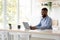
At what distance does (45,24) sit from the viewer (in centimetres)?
414

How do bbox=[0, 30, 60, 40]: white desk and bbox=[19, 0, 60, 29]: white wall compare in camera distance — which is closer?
bbox=[0, 30, 60, 40]: white desk

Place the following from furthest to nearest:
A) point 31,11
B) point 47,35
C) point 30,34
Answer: point 31,11 → point 30,34 → point 47,35

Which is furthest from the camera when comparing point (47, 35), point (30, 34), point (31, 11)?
point (31, 11)

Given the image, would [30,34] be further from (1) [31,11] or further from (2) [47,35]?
(1) [31,11]

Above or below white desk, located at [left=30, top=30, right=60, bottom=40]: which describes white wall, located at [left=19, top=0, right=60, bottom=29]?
above

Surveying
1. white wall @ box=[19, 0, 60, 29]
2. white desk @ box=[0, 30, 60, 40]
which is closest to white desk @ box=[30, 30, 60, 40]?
white desk @ box=[0, 30, 60, 40]

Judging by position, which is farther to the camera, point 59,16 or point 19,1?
point 19,1

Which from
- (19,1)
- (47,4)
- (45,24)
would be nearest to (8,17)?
(19,1)

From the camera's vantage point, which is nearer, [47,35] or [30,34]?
[47,35]

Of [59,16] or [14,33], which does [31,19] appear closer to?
[59,16]

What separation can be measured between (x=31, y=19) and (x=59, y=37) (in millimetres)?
2968

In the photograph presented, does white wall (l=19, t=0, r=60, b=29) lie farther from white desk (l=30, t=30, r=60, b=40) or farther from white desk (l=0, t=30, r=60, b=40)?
white desk (l=30, t=30, r=60, b=40)

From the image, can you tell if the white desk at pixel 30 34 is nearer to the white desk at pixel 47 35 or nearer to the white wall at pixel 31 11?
the white desk at pixel 47 35

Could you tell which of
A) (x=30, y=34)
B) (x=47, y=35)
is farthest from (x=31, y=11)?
(x=47, y=35)
